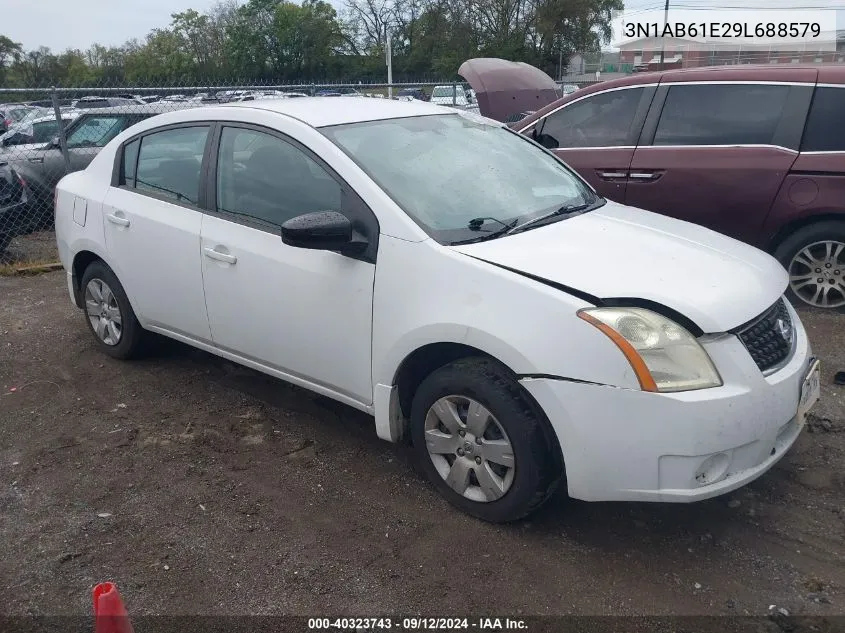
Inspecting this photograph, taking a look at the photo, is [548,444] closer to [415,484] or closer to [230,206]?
[415,484]

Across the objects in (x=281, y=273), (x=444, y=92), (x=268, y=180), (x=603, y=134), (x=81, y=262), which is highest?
(x=444, y=92)

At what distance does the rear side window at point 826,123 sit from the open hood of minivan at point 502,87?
3501 millimetres

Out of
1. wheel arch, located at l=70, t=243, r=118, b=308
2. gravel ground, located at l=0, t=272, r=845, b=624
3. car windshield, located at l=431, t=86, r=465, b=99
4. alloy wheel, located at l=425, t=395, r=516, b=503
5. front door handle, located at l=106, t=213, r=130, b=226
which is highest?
car windshield, located at l=431, t=86, r=465, b=99

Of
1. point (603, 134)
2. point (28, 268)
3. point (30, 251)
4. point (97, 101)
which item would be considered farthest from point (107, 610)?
point (97, 101)

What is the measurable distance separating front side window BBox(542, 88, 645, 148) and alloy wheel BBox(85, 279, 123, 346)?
3.40 m

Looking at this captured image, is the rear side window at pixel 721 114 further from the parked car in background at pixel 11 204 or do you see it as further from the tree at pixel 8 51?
the tree at pixel 8 51

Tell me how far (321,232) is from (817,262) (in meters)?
4.01

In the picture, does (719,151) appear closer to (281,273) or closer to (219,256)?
(281,273)

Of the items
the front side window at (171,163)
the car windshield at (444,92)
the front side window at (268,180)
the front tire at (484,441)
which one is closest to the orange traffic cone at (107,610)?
the front tire at (484,441)

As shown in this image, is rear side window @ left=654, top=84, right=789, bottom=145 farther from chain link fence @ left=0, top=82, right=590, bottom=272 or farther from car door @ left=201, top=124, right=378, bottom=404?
car door @ left=201, top=124, right=378, bottom=404

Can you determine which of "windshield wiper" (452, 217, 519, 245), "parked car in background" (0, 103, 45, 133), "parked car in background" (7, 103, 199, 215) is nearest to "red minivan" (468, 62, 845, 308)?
"windshield wiper" (452, 217, 519, 245)

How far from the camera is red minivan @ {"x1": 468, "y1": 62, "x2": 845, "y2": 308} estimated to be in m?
5.49

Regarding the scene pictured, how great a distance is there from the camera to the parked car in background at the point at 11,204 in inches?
Answer: 310

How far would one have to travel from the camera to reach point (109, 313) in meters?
4.97
